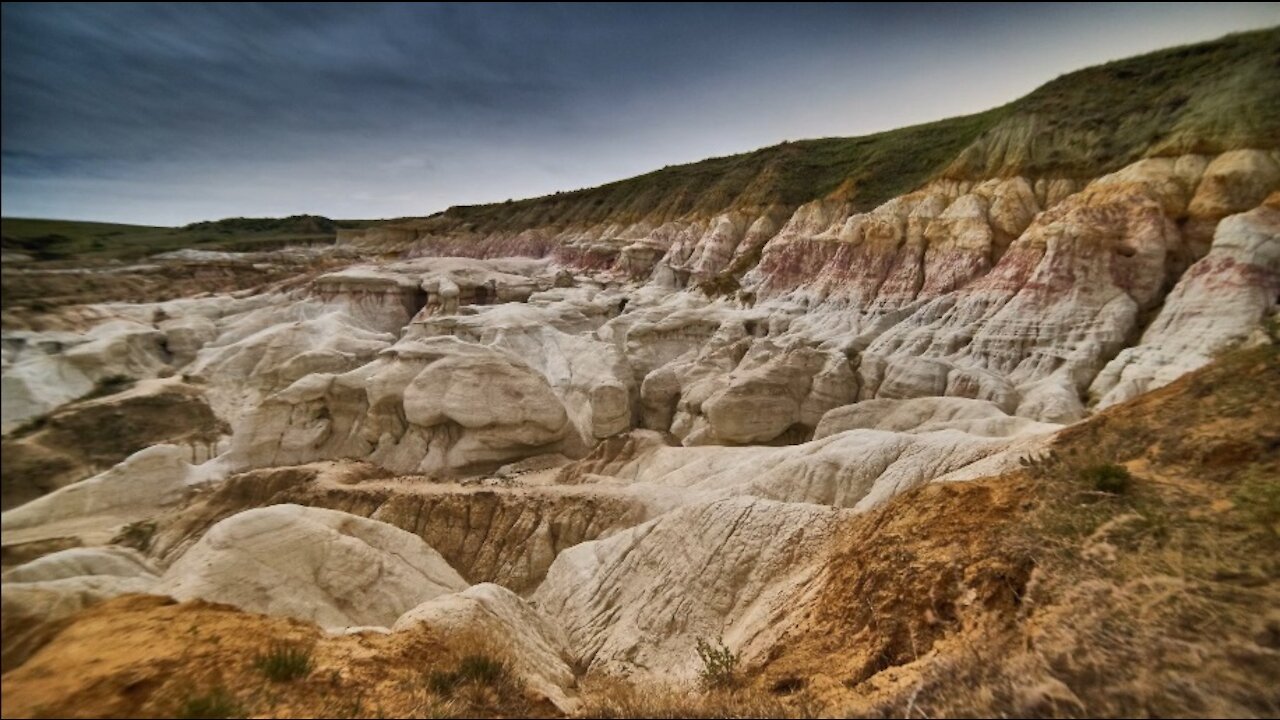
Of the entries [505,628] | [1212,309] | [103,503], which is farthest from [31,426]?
[1212,309]

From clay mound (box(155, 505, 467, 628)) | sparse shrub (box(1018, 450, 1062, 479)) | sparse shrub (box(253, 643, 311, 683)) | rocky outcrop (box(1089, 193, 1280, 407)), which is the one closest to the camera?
sparse shrub (box(253, 643, 311, 683))

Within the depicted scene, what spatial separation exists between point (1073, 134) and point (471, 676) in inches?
1314

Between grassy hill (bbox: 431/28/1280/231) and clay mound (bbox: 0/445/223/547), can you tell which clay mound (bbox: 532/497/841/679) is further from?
grassy hill (bbox: 431/28/1280/231)

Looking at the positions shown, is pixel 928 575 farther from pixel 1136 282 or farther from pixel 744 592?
pixel 1136 282

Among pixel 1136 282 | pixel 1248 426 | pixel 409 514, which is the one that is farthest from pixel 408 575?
pixel 1136 282

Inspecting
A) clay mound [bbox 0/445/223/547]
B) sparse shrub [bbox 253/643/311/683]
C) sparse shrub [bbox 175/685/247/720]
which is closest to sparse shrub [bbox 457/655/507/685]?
sparse shrub [bbox 253/643/311/683]

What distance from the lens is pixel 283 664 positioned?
4.43 metres

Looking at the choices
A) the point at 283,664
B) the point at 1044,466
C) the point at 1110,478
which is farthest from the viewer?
the point at 1044,466

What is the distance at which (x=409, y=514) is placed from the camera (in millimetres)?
15883

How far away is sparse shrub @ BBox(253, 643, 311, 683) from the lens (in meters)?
4.37

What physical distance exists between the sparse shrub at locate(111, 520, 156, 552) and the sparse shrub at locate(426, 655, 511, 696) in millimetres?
4898

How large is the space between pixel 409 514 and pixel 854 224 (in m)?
24.4

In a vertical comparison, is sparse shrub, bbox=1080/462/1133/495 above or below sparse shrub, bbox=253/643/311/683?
above

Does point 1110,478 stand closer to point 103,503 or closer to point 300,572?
point 103,503
